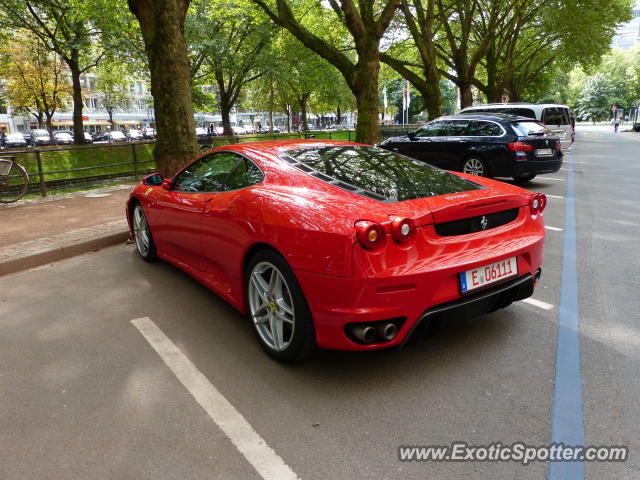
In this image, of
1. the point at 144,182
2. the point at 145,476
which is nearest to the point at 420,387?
the point at 145,476

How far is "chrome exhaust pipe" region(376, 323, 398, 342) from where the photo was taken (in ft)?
8.66

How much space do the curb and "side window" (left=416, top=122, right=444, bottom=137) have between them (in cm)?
739

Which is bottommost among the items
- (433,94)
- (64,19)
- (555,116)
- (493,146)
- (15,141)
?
(493,146)

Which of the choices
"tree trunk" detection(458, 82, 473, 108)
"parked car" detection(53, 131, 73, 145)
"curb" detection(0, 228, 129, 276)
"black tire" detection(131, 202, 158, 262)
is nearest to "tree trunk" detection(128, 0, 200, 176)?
"curb" detection(0, 228, 129, 276)

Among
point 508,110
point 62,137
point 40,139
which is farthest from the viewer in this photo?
point 62,137

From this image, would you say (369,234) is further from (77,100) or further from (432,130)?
(77,100)

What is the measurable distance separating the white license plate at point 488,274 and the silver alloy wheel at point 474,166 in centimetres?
767

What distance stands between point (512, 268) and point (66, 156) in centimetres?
1874

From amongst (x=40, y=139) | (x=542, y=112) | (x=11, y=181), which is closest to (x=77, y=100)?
(x=11, y=181)

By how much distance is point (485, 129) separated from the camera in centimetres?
1042

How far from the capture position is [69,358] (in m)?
3.34

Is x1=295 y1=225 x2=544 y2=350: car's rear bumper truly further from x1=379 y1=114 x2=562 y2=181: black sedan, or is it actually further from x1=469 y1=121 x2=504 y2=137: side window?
x1=469 y1=121 x2=504 y2=137: side window

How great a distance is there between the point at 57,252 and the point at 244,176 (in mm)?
3406

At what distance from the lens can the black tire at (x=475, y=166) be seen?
10.2 metres
